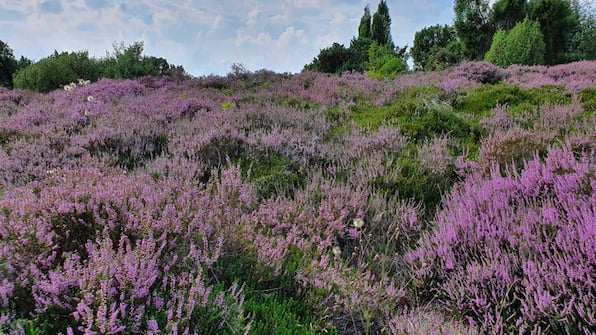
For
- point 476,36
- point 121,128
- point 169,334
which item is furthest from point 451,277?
point 476,36

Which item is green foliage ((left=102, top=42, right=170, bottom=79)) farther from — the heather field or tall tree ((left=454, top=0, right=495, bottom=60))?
tall tree ((left=454, top=0, right=495, bottom=60))

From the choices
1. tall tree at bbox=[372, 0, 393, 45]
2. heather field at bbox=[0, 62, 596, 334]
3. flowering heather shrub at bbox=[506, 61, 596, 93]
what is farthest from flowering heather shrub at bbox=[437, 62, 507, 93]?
tall tree at bbox=[372, 0, 393, 45]

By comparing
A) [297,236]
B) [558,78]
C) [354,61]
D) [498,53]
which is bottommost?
[297,236]

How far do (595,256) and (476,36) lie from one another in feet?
116

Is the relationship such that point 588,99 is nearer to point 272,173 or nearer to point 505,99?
point 505,99

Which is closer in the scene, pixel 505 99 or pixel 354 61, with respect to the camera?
pixel 505 99

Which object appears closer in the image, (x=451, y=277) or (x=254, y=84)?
(x=451, y=277)

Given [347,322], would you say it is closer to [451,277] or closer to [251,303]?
[251,303]

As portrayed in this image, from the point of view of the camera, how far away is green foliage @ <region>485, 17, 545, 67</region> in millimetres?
18344

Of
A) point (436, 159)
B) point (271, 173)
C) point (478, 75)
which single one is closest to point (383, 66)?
point (478, 75)

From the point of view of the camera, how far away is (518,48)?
60.3ft

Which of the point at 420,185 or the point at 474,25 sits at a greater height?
the point at 474,25

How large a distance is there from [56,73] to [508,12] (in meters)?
32.4

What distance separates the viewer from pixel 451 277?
2590mm
